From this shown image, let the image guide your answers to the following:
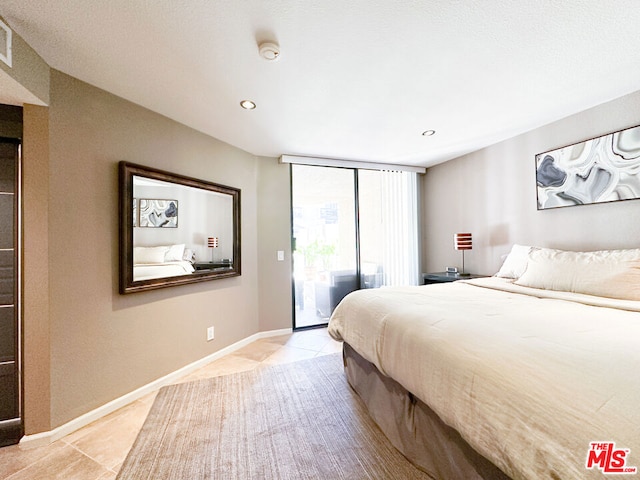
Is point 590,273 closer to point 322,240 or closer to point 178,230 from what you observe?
point 322,240

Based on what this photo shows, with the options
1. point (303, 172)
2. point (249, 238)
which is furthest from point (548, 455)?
point (303, 172)

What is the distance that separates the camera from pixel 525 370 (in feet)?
2.88

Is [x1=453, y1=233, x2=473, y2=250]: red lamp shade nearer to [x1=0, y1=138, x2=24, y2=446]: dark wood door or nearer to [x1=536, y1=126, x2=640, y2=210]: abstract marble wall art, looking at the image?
[x1=536, y1=126, x2=640, y2=210]: abstract marble wall art

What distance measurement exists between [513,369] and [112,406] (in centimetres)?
255

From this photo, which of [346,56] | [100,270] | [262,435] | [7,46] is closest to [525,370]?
[262,435]

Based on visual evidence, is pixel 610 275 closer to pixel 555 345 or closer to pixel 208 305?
pixel 555 345

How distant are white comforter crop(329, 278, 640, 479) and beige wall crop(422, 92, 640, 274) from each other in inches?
45.1

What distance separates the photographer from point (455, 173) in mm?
3857

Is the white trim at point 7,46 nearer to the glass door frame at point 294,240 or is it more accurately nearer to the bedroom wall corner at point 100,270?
the bedroom wall corner at point 100,270

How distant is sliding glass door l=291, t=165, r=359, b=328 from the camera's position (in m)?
3.92

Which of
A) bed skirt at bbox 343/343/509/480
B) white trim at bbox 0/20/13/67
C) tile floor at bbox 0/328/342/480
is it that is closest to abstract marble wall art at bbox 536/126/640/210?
bed skirt at bbox 343/343/509/480

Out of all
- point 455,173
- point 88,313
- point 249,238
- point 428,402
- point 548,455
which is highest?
point 455,173

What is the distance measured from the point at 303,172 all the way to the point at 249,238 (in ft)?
4.17

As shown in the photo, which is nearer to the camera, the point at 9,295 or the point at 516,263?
the point at 9,295
